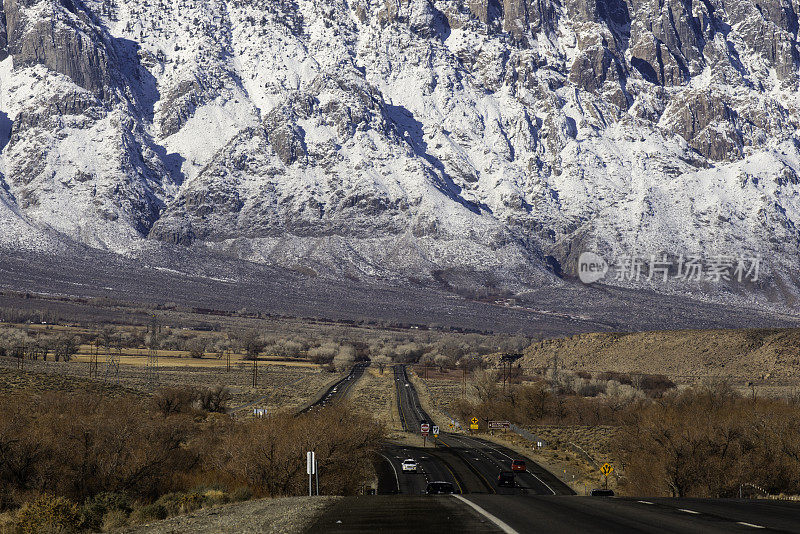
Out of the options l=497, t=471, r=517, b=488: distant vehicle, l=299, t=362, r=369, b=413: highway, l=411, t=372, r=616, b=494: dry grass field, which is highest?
l=497, t=471, r=517, b=488: distant vehicle

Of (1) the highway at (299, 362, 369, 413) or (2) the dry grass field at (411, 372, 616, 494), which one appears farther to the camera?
(1) the highway at (299, 362, 369, 413)

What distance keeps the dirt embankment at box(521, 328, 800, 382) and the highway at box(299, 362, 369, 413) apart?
98.2 feet

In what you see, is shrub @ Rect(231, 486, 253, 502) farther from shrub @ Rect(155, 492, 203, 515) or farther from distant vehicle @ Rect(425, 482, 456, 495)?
distant vehicle @ Rect(425, 482, 456, 495)

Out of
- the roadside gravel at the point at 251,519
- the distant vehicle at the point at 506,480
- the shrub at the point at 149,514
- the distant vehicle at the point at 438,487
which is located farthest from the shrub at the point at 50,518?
the distant vehicle at the point at 506,480

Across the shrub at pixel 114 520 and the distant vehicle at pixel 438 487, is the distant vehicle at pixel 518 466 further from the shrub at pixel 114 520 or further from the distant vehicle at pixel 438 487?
the shrub at pixel 114 520

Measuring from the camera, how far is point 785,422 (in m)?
55.3

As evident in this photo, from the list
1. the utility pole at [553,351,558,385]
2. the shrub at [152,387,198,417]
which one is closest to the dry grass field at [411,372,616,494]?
the utility pole at [553,351,558,385]

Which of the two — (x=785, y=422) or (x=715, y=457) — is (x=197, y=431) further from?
(x=785, y=422)

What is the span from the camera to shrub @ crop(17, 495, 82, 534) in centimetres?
2316

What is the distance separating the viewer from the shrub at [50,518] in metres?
23.2

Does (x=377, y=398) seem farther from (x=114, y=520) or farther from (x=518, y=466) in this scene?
(x=114, y=520)

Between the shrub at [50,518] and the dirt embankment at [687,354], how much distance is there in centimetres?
11005

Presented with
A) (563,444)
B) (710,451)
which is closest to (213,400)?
(563,444)

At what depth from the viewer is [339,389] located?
112625mm
